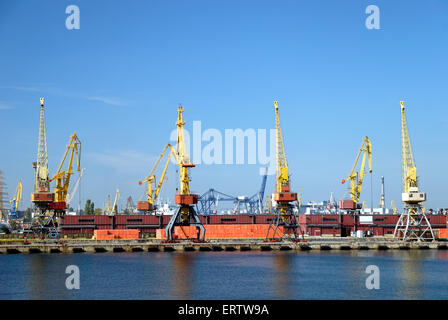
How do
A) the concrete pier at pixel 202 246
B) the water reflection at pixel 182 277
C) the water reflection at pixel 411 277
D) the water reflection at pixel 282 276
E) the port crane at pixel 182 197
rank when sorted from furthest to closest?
the port crane at pixel 182 197
the concrete pier at pixel 202 246
the water reflection at pixel 411 277
the water reflection at pixel 282 276
the water reflection at pixel 182 277

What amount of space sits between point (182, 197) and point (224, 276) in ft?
132

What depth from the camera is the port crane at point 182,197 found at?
4053 inches

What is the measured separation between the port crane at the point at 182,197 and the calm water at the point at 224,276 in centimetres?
1404

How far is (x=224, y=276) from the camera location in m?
64.0

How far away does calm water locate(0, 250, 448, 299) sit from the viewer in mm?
54312

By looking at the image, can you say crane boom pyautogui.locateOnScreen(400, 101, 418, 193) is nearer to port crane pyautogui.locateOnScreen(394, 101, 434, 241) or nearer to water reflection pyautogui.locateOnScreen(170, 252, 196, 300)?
port crane pyautogui.locateOnScreen(394, 101, 434, 241)

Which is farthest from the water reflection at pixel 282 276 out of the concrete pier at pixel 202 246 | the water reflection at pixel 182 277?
the concrete pier at pixel 202 246

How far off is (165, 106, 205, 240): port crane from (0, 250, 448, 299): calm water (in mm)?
14044

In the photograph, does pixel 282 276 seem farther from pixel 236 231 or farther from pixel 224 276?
pixel 236 231

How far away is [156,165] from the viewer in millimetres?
157750

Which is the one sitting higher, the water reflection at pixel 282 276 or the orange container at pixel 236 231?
the orange container at pixel 236 231

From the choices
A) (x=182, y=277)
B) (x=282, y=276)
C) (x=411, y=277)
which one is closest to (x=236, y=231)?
(x=282, y=276)

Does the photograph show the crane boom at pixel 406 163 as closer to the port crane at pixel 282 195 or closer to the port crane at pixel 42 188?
the port crane at pixel 282 195
